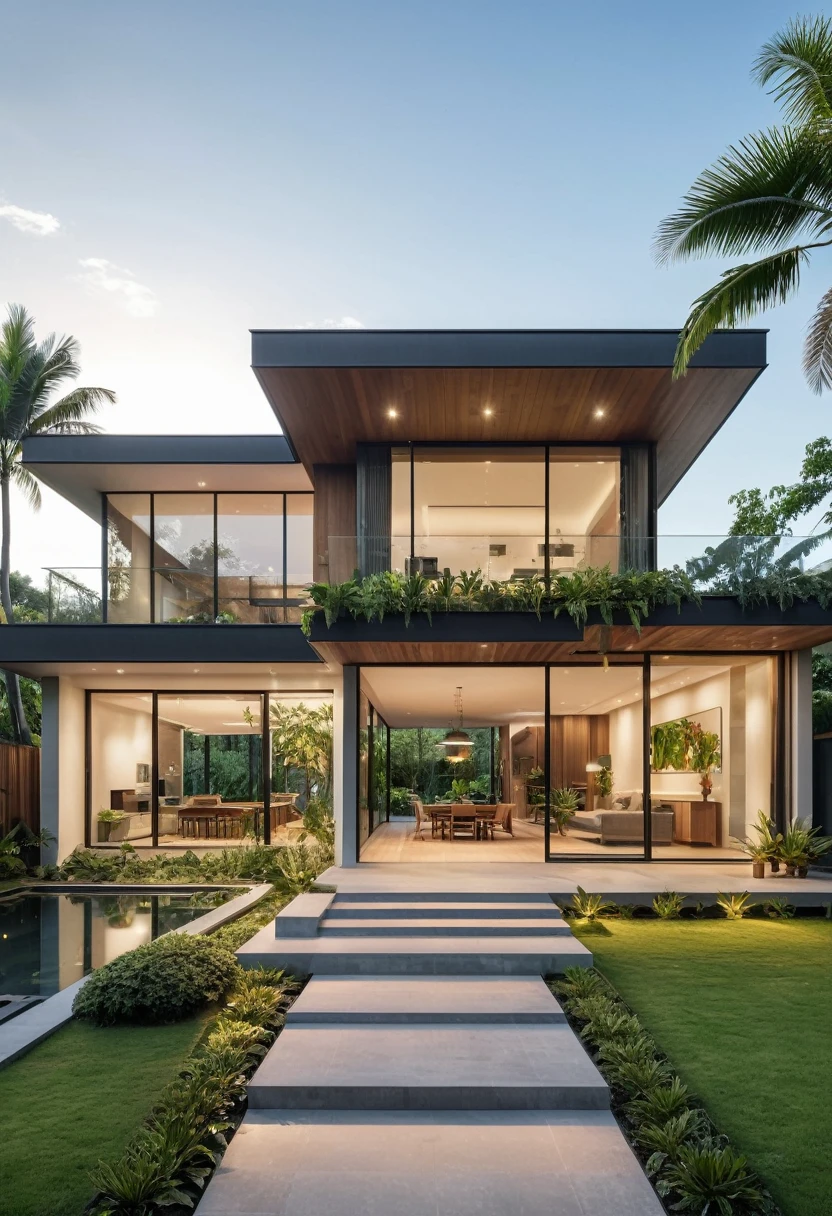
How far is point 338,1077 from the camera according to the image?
5.65m

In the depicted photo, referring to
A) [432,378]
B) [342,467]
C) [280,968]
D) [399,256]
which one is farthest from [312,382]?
[399,256]

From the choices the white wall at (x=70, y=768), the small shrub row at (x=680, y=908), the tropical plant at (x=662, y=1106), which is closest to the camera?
the tropical plant at (x=662, y=1106)

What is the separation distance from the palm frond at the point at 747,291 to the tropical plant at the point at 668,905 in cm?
667

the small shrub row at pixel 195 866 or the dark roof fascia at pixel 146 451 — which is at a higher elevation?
the dark roof fascia at pixel 146 451

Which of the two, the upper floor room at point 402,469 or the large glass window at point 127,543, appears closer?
the upper floor room at point 402,469

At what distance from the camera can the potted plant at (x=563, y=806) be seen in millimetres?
13906

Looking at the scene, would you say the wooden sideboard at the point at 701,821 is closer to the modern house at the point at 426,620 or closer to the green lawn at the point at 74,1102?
the modern house at the point at 426,620

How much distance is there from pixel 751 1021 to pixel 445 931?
11.2 feet

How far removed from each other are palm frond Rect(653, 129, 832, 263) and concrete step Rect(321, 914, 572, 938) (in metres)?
6.88

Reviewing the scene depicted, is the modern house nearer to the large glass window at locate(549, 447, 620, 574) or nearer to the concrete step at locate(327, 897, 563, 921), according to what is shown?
the large glass window at locate(549, 447, 620, 574)

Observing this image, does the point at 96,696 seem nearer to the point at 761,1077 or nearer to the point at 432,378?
the point at 432,378

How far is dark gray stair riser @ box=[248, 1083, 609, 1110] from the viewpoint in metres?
5.48

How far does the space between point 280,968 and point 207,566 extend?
11.1 meters

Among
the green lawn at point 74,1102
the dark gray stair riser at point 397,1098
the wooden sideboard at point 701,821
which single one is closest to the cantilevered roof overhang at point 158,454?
the wooden sideboard at point 701,821
